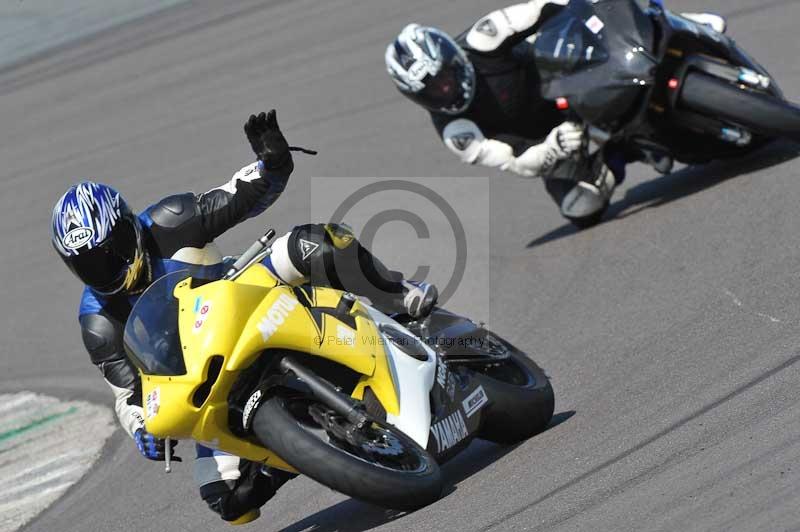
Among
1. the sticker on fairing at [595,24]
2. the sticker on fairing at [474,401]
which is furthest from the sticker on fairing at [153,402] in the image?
the sticker on fairing at [595,24]

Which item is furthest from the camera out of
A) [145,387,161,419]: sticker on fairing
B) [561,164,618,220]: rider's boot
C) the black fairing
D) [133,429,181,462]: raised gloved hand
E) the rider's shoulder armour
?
[561,164,618,220]: rider's boot

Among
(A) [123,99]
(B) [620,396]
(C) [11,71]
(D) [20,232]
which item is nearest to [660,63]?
(B) [620,396]

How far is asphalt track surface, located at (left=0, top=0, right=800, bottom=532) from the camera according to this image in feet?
16.5

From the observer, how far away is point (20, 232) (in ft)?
39.9

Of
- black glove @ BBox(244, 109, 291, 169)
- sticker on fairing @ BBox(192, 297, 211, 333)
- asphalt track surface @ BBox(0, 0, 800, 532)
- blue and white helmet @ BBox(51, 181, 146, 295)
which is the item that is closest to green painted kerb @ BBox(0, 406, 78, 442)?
asphalt track surface @ BBox(0, 0, 800, 532)

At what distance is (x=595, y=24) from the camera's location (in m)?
8.49

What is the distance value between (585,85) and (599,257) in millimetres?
1044

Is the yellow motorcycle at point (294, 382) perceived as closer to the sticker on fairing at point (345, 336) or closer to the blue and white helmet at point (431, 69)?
the sticker on fairing at point (345, 336)

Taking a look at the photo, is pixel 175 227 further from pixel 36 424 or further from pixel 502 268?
pixel 502 268

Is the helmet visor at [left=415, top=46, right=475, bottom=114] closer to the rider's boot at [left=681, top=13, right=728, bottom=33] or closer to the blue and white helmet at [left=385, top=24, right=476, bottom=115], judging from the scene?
the blue and white helmet at [left=385, top=24, right=476, bottom=115]

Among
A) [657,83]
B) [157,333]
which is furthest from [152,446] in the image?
[657,83]

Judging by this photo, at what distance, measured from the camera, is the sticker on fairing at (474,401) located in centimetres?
570

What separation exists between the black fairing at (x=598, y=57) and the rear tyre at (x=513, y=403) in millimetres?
2676

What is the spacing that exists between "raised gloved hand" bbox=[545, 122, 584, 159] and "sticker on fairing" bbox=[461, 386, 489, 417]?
3204mm
